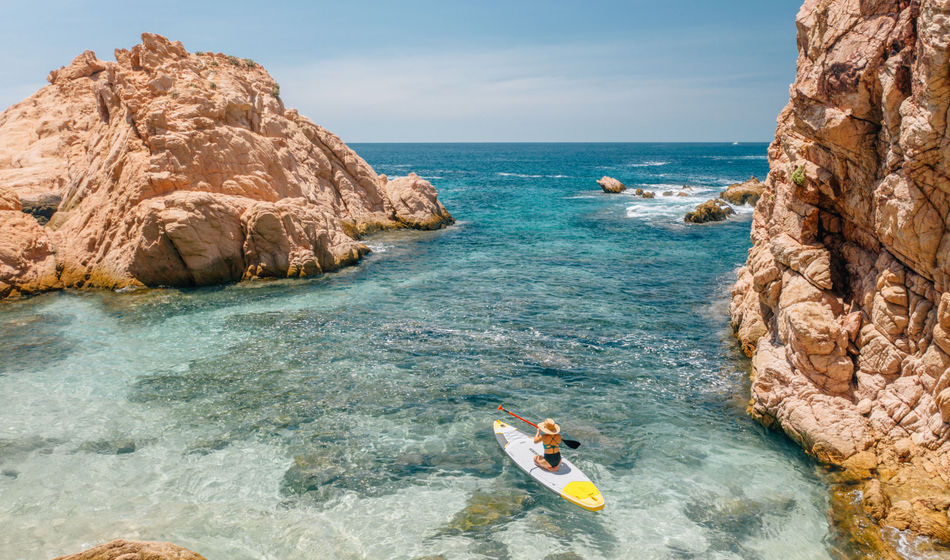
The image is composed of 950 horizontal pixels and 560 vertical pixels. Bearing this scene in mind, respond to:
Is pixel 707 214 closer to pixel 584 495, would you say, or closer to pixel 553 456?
pixel 553 456

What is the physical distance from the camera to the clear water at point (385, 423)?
11742 millimetres

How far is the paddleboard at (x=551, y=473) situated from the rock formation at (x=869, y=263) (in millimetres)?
5895

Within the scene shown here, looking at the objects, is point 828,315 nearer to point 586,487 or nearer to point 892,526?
point 892,526

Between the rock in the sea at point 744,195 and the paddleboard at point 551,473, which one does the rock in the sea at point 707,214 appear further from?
the paddleboard at point 551,473

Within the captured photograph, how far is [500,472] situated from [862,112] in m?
13.0

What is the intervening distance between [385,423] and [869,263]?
14.3 meters

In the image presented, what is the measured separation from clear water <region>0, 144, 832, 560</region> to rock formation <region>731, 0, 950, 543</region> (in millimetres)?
1594

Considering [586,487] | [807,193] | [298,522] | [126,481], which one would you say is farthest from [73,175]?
[807,193]

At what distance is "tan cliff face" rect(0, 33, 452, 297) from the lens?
28.2 metres

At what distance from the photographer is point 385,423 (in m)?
16.0

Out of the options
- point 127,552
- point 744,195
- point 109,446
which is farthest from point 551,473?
point 744,195

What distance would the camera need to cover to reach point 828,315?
14.7 m

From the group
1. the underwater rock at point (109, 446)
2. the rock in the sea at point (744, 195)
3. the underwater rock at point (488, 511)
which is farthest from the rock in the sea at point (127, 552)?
the rock in the sea at point (744, 195)

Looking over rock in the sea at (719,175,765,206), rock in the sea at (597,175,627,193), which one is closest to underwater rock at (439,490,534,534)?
rock in the sea at (719,175,765,206)
